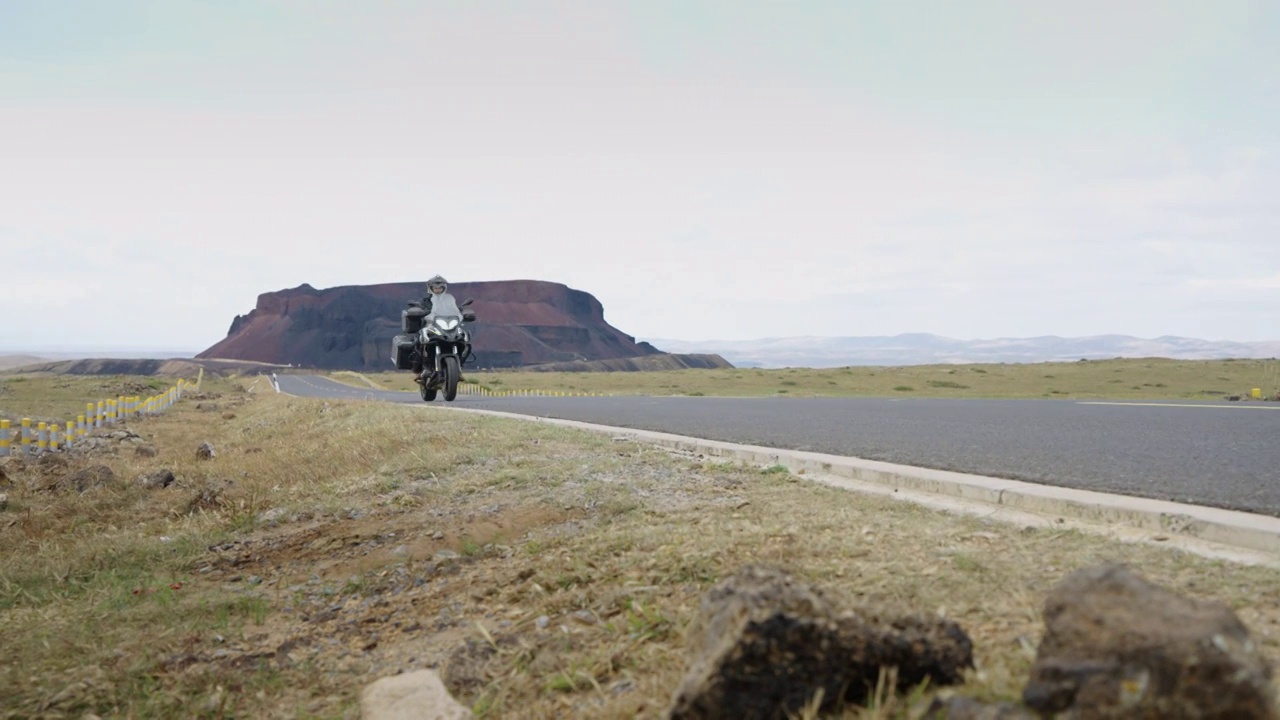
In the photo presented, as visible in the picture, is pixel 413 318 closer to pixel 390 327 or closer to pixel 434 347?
pixel 434 347

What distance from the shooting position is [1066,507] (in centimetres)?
507

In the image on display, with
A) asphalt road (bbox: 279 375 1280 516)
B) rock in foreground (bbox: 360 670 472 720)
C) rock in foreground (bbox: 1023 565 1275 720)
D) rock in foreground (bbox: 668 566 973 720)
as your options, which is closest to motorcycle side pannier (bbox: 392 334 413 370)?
asphalt road (bbox: 279 375 1280 516)

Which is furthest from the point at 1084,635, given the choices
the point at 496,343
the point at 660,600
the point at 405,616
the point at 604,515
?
the point at 496,343

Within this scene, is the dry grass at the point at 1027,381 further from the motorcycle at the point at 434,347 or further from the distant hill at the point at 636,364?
the distant hill at the point at 636,364

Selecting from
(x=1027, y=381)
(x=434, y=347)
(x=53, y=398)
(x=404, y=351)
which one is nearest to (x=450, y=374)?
(x=434, y=347)

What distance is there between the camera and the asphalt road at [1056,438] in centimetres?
598

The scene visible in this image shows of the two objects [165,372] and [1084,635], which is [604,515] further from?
[165,372]

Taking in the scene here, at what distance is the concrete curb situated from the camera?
4.17 m

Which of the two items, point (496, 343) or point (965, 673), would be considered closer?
point (965, 673)

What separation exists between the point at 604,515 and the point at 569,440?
451 centimetres

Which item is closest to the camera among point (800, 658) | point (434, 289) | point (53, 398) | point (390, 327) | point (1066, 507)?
point (800, 658)

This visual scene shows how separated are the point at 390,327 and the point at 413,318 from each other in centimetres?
14011

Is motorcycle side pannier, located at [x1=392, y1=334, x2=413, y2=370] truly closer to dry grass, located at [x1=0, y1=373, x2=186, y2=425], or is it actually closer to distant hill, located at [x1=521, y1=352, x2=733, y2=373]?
dry grass, located at [x1=0, y1=373, x2=186, y2=425]

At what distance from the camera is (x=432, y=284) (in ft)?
46.9
